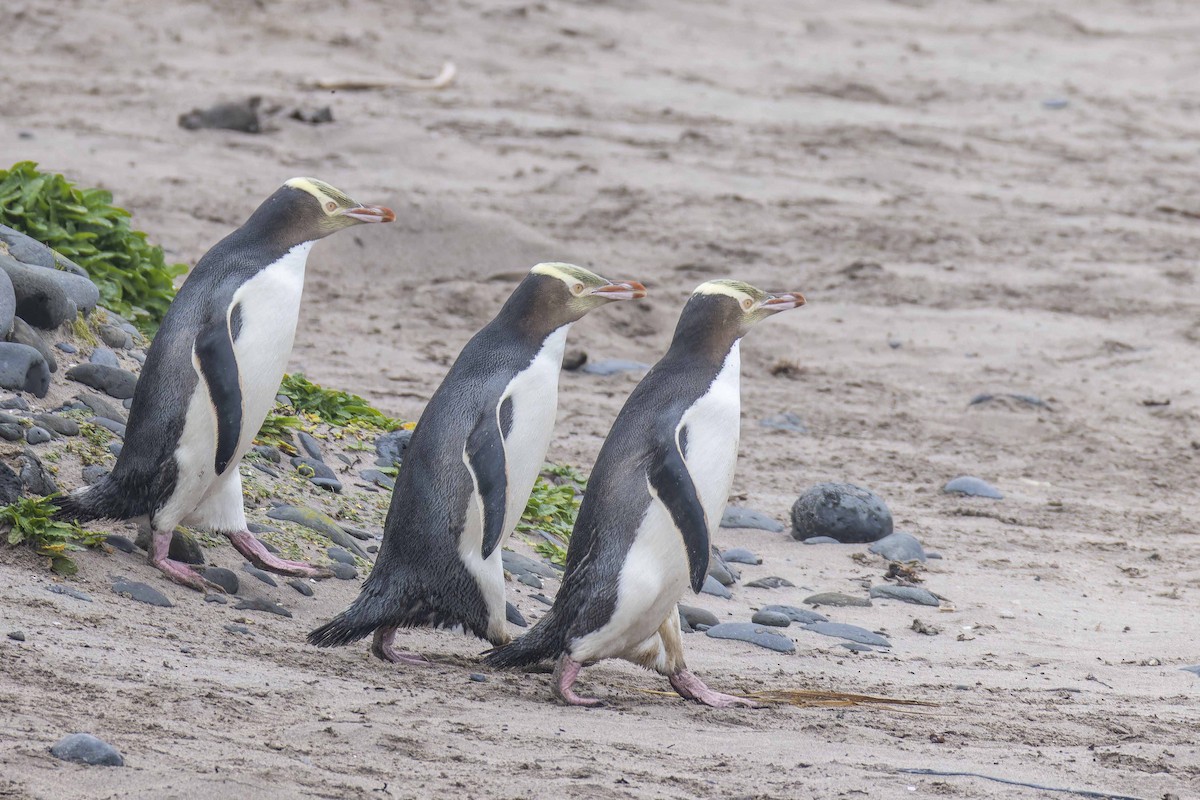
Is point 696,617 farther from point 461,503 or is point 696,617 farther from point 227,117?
point 227,117

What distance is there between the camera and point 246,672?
365 cm

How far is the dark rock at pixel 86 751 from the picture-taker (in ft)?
9.40

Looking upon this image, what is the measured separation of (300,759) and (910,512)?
156 inches

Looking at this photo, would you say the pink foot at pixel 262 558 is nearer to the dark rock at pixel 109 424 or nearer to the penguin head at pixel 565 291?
the dark rock at pixel 109 424

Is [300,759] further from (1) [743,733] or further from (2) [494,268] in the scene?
(2) [494,268]

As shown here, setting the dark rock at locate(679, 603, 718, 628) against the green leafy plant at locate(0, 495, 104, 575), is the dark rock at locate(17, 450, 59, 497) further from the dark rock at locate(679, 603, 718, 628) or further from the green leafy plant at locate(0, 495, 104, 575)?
the dark rock at locate(679, 603, 718, 628)

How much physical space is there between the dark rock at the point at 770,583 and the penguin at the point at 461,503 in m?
1.47

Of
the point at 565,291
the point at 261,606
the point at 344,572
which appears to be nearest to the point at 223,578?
the point at 261,606

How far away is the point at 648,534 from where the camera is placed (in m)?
4.00

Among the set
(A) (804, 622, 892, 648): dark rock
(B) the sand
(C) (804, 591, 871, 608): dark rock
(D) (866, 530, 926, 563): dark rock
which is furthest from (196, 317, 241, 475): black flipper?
(D) (866, 530, 926, 563): dark rock

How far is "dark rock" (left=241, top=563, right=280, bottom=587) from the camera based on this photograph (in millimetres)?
4641

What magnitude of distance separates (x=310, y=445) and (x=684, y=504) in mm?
2146

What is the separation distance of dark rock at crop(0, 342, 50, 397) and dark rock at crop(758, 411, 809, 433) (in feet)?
11.9

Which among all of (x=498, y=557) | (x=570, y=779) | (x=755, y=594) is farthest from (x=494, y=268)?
(x=570, y=779)
